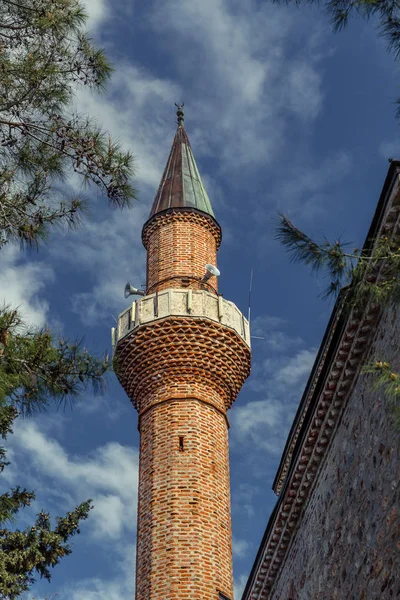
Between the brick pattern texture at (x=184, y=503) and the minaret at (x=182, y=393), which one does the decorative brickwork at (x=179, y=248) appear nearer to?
the minaret at (x=182, y=393)

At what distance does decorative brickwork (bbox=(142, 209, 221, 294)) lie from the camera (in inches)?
647

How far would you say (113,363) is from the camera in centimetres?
685

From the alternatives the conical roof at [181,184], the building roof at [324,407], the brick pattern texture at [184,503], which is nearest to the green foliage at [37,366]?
the building roof at [324,407]

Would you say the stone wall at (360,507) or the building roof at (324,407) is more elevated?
the building roof at (324,407)

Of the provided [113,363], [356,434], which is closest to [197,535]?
[356,434]

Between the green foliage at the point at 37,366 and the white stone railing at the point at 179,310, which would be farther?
the white stone railing at the point at 179,310

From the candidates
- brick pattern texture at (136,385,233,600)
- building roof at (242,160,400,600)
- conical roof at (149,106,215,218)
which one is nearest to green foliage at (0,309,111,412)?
building roof at (242,160,400,600)

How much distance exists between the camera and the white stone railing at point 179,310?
15164mm

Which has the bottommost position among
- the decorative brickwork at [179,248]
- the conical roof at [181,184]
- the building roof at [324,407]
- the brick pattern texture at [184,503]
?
the building roof at [324,407]

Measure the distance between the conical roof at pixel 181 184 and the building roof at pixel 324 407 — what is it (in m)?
8.11

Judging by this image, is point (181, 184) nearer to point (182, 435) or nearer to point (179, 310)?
point (179, 310)

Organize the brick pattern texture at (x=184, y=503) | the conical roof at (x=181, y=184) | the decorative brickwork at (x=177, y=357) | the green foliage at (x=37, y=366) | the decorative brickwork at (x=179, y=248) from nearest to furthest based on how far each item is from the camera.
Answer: the green foliage at (x=37, y=366) < the brick pattern texture at (x=184, y=503) < the decorative brickwork at (x=177, y=357) < the decorative brickwork at (x=179, y=248) < the conical roof at (x=181, y=184)

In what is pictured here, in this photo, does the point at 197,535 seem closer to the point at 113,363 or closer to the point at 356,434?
the point at 356,434

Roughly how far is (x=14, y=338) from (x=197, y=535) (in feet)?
23.8
